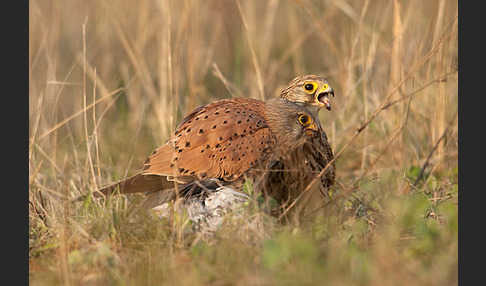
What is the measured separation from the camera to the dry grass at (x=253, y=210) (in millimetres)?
A: 3590

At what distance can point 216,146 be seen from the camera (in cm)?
461

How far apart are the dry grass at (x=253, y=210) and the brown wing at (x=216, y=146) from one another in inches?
15.2

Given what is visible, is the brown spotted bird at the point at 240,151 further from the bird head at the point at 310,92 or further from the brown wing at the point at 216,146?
the bird head at the point at 310,92

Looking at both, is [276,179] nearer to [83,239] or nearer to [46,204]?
[83,239]

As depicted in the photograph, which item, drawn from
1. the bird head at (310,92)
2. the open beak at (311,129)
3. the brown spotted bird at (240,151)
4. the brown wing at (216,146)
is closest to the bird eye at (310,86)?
the bird head at (310,92)

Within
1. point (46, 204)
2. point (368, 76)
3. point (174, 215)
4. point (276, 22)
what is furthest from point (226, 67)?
point (174, 215)

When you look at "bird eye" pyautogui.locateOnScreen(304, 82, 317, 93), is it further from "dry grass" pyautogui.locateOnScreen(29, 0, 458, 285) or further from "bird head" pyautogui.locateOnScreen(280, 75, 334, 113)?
"dry grass" pyautogui.locateOnScreen(29, 0, 458, 285)

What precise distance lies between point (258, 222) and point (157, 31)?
4.26m

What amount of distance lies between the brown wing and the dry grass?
39cm

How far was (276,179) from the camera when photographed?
4.57 meters

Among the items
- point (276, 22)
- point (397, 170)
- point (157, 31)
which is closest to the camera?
point (397, 170)

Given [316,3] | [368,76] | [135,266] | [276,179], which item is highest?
[316,3]

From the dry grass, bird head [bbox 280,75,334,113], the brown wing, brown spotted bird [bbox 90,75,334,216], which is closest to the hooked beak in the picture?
bird head [bbox 280,75,334,113]

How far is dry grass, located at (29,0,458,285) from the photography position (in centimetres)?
359
